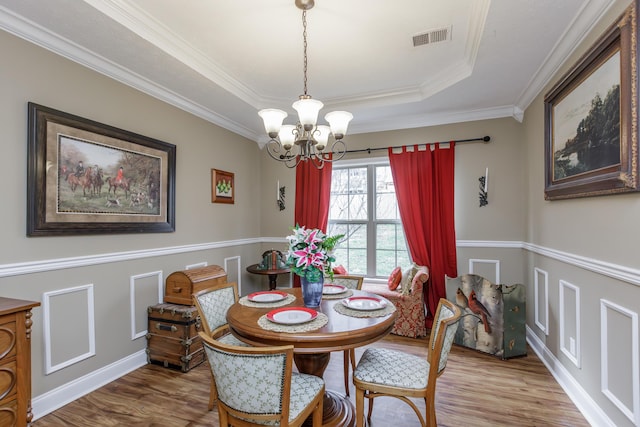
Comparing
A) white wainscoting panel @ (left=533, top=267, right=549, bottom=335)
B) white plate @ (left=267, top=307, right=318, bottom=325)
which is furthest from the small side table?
white wainscoting panel @ (left=533, top=267, right=549, bottom=335)

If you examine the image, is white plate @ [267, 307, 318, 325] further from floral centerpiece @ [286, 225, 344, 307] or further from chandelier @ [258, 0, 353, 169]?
chandelier @ [258, 0, 353, 169]

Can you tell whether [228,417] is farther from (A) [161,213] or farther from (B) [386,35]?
(B) [386,35]

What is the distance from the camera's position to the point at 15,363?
1.61 metres

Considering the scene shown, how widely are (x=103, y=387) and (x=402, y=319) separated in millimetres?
2839

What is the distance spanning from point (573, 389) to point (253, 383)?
2396 millimetres

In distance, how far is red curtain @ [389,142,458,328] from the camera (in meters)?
3.69

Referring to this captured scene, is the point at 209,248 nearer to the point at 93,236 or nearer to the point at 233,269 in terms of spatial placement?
the point at 233,269

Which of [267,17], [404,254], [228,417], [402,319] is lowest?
[402,319]

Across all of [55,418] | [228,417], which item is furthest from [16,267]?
[228,417]

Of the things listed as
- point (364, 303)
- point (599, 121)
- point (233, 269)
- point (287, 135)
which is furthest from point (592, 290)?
point (233, 269)

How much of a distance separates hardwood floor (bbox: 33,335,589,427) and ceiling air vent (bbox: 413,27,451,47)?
9.01 ft

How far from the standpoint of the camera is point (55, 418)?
2.09 m

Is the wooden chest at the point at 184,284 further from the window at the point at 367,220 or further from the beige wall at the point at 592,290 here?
the beige wall at the point at 592,290

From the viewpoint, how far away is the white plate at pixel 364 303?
1.91 meters
